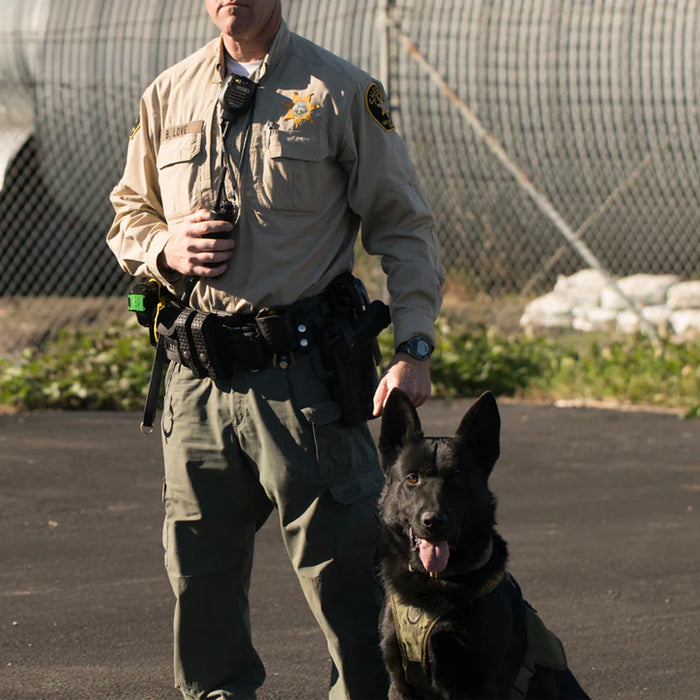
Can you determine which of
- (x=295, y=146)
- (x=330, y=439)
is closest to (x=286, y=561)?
(x=330, y=439)

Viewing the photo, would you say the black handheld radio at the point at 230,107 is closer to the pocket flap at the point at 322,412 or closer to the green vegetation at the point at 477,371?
the pocket flap at the point at 322,412

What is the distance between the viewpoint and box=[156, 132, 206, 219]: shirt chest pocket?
3.44 meters

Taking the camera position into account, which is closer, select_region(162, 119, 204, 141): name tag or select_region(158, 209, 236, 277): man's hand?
select_region(158, 209, 236, 277): man's hand

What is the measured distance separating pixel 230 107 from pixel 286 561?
2.79m

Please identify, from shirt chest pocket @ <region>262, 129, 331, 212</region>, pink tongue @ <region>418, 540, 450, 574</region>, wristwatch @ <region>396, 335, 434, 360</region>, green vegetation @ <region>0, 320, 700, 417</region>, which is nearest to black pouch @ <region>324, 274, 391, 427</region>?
wristwatch @ <region>396, 335, 434, 360</region>

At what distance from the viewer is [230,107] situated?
337 cm

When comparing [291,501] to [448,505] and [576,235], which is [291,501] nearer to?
[448,505]

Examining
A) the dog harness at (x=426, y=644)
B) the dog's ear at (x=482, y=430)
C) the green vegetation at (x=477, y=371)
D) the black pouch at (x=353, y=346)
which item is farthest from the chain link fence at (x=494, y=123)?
the dog harness at (x=426, y=644)

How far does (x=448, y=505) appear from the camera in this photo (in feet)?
10.8

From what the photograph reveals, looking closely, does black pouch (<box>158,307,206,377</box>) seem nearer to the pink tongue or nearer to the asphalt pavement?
the pink tongue

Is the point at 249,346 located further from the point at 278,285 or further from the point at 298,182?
the point at 298,182

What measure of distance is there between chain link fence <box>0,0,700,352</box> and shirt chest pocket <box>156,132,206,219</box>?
23.7 ft

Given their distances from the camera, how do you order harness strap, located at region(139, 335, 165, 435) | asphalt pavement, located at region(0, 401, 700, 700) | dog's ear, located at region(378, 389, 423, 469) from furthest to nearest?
1. asphalt pavement, located at region(0, 401, 700, 700)
2. harness strap, located at region(139, 335, 165, 435)
3. dog's ear, located at region(378, 389, 423, 469)

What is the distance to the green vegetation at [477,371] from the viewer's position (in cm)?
898
